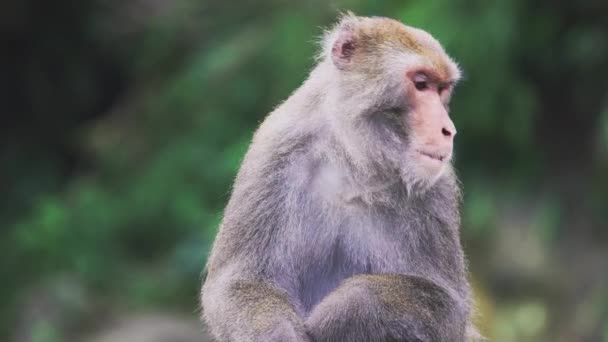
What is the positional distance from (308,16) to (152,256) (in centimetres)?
350

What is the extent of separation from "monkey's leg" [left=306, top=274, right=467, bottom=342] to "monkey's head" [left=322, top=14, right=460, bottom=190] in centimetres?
46

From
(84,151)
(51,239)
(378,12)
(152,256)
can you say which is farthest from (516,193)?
(84,151)

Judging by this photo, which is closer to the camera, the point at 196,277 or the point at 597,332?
the point at 597,332

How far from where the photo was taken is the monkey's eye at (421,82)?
511 cm

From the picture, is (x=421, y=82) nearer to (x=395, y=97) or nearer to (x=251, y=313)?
(x=395, y=97)

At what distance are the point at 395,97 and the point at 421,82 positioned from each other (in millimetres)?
134

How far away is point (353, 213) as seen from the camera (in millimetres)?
5355

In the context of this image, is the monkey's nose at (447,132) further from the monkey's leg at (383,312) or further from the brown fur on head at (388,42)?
the monkey's leg at (383,312)

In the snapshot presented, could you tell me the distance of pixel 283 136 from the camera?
17.9 ft

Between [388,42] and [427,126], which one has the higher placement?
[388,42]

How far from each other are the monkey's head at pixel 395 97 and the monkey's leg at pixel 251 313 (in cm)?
74

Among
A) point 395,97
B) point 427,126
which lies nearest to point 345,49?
point 395,97

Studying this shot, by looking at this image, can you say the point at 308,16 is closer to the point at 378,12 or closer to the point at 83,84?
the point at 378,12

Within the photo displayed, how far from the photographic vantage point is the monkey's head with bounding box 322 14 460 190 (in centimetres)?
498
